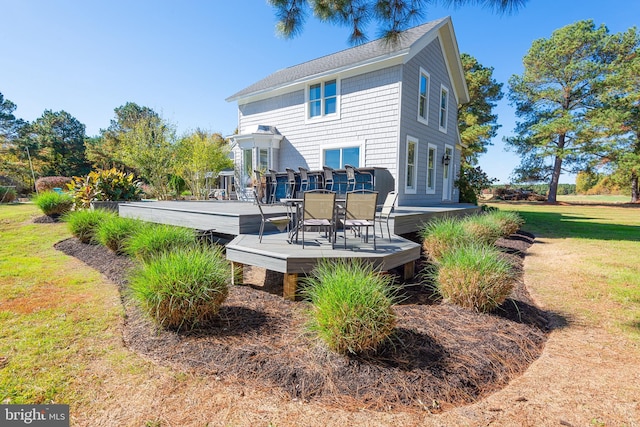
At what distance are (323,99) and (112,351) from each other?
31.8 ft

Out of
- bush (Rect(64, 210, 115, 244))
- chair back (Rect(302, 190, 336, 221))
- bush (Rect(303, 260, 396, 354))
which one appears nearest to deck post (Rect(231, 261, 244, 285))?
chair back (Rect(302, 190, 336, 221))

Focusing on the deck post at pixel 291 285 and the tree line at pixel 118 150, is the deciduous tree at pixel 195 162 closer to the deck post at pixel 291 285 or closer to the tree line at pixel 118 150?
the tree line at pixel 118 150

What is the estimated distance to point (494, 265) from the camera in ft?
10.8

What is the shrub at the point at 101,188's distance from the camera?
886cm

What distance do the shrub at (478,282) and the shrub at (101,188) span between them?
989cm

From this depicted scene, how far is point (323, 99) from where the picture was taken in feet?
33.7

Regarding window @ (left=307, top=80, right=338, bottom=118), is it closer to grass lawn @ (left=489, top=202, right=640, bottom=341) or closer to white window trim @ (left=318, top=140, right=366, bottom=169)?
white window trim @ (left=318, top=140, right=366, bottom=169)

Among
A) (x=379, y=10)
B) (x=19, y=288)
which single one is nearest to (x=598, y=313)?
(x=379, y=10)

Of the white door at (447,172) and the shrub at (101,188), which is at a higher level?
the white door at (447,172)

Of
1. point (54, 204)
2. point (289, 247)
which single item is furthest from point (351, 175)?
point (54, 204)

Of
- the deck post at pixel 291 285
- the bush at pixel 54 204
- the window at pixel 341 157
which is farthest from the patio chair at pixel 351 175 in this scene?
the bush at pixel 54 204

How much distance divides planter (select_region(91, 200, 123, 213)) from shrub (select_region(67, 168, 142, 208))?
0.42m

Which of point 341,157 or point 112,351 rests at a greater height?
point 341,157

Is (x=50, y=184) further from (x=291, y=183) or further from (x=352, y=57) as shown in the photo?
(x=352, y=57)
